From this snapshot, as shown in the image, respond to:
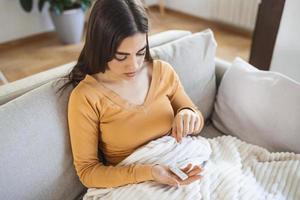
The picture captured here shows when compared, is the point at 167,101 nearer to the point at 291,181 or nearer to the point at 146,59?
the point at 146,59

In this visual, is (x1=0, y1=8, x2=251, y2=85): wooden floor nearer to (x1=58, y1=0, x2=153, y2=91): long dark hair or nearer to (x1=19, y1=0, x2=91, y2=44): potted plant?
(x1=19, y1=0, x2=91, y2=44): potted plant

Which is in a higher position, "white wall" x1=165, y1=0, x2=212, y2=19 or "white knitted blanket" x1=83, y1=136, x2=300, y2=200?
"white knitted blanket" x1=83, y1=136, x2=300, y2=200

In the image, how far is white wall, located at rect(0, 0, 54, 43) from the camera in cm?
292

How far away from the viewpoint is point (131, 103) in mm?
945

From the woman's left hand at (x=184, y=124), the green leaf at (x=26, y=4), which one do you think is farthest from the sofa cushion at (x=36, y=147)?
the green leaf at (x=26, y=4)

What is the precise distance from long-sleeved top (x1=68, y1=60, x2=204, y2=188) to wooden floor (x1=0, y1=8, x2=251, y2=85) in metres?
1.67

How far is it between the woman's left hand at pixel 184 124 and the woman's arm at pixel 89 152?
0.47 feet

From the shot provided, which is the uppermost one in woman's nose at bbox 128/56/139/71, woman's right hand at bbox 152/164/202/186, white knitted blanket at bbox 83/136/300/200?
woman's nose at bbox 128/56/139/71

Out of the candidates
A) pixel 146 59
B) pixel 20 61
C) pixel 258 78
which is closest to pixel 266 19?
pixel 258 78

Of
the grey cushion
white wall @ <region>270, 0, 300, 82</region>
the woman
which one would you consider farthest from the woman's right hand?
white wall @ <region>270, 0, 300, 82</region>

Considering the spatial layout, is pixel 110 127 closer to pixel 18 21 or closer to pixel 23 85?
pixel 23 85

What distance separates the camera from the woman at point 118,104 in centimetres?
80

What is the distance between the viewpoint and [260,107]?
Answer: 116 cm

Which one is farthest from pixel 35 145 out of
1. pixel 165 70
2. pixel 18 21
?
pixel 18 21
